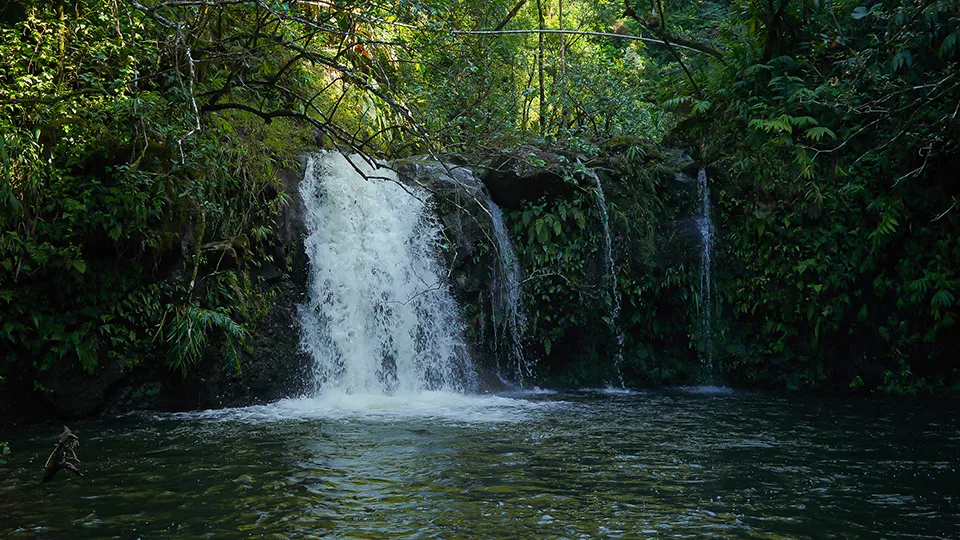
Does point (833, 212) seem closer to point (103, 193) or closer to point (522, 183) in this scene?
point (522, 183)

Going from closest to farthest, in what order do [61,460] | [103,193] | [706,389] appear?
[61,460]
[103,193]
[706,389]

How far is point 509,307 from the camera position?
11758 mm

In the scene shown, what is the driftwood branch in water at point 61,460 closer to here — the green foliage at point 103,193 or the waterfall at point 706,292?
the green foliage at point 103,193

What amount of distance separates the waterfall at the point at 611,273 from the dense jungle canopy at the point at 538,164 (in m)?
0.13

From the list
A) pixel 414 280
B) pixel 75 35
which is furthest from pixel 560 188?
pixel 75 35

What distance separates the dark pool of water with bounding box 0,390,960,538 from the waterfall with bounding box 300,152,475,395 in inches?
65.9

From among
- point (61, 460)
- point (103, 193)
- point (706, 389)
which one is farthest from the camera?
point (706, 389)

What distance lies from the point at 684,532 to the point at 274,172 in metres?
7.90

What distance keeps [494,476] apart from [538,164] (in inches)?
127

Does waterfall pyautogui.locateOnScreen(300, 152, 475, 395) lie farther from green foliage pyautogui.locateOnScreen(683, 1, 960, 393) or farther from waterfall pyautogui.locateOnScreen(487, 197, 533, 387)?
green foliage pyautogui.locateOnScreen(683, 1, 960, 393)

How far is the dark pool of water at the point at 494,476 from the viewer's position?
4.58 meters

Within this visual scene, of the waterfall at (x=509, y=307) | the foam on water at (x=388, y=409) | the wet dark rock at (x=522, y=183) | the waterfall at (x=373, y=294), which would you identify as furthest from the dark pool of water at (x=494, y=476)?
the wet dark rock at (x=522, y=183)

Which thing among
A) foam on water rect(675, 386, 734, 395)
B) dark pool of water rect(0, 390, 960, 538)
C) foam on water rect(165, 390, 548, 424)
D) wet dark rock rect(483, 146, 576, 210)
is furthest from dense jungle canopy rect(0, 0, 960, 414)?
dark pool of water rect(0, 390, 960, 538)

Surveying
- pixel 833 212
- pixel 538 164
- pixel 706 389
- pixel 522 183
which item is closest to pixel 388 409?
pixel 538 164
